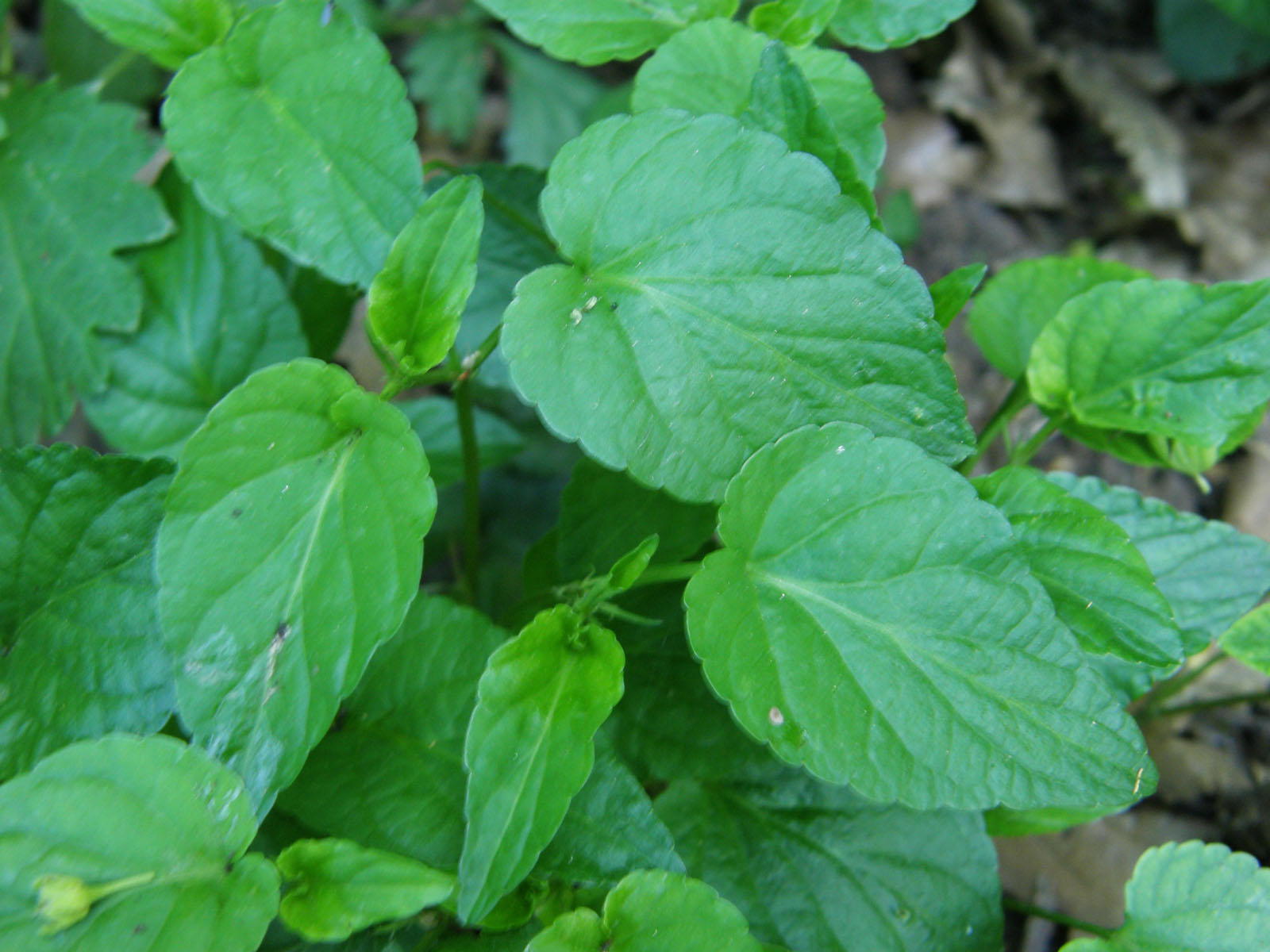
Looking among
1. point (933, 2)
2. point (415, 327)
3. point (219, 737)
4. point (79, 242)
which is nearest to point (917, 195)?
point (933, 2)

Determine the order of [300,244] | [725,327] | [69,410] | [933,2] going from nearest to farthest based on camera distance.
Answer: [725,327] → [300,244] → [933,2] → [69,410]

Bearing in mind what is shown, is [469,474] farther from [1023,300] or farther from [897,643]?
[1023,300]

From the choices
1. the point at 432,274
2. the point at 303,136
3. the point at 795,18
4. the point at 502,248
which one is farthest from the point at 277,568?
the point at 795,18

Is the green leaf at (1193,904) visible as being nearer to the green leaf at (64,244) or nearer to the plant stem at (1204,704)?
the plant stem at (1204,704)

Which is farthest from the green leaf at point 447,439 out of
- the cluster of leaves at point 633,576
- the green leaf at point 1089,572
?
the green leaf at point 1089,572

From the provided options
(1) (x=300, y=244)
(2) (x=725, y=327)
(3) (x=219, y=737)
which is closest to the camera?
(3) (x=219, y=737)

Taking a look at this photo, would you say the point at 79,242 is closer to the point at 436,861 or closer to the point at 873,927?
the point at 436,861

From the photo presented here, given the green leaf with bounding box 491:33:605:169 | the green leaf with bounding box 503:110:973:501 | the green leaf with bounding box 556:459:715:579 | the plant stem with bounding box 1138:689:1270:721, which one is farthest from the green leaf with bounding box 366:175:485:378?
the plant stem with bounding box 1138:689:1270:721
